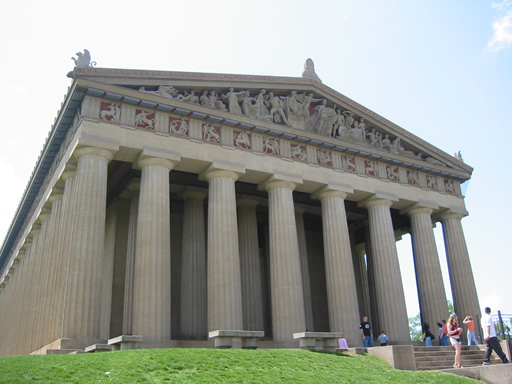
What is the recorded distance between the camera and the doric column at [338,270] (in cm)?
2891

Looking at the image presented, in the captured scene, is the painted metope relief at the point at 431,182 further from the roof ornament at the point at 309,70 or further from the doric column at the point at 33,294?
the doric column at the point at 33,294

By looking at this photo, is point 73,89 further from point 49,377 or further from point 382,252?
point 382,252

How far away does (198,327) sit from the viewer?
29.2 m

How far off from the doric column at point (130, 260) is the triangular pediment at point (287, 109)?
19.9ft

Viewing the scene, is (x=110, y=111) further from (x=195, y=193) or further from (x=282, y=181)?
(x=282, y=181)

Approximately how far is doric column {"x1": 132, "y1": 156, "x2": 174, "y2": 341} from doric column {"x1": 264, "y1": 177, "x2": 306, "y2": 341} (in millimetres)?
6129

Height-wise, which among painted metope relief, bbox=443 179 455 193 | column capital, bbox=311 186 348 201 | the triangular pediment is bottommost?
column capital, bbox=311 186 348 201

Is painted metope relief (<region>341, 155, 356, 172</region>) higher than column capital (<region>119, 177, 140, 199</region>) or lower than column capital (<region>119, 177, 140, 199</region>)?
higher

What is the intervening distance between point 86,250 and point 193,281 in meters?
8.21

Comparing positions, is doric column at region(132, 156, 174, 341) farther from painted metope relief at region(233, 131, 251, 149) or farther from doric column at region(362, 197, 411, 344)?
doric column at region(362, 197, 411, 344)

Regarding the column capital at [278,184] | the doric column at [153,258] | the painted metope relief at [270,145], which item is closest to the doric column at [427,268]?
the column capital at [278,184]

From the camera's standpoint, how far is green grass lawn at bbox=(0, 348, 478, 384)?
13.8 m

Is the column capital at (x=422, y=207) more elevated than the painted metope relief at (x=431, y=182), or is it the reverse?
the painted metope relief at (x=431, y=182)

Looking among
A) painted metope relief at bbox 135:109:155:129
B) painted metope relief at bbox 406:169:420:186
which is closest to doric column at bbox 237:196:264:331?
painted metope relief at bbox 135:109:155:129
